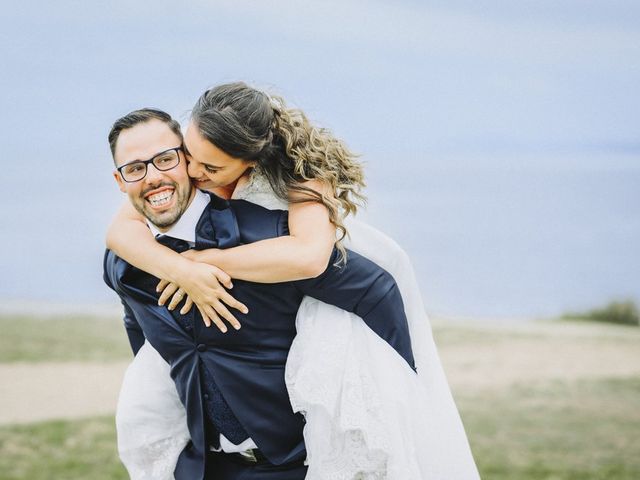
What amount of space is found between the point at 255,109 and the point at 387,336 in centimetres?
79

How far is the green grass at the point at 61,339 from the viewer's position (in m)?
12.0

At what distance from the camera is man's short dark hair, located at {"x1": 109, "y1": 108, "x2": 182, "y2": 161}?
258cm

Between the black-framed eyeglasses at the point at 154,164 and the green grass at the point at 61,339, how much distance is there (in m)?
9.77

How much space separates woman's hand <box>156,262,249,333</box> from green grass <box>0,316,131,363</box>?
32.0 feet

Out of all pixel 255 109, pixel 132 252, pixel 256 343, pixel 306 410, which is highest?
pixel 255 109

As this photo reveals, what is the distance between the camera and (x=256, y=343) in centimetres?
263

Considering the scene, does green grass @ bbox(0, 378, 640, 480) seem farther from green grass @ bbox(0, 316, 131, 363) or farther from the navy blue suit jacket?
the navy blue suit jacket

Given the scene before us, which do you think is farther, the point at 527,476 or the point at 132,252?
the point at 527,476

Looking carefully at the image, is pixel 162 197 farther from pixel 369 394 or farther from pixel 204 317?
pixel 369 394

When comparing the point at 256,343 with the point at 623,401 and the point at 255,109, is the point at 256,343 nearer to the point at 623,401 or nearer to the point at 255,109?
the point at 255,109

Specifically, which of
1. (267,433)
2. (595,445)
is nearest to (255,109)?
(267,433)

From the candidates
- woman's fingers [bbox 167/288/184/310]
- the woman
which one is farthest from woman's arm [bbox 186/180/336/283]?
woman's fingers [bbox 167/288/184/310]

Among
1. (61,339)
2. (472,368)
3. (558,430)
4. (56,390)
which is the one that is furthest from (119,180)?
(61,339)

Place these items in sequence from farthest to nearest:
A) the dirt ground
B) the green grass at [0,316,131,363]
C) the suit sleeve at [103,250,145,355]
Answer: the green grass at [0,316,131,363], the dirt ground, the suit sleeve at [103,250,145,355]
